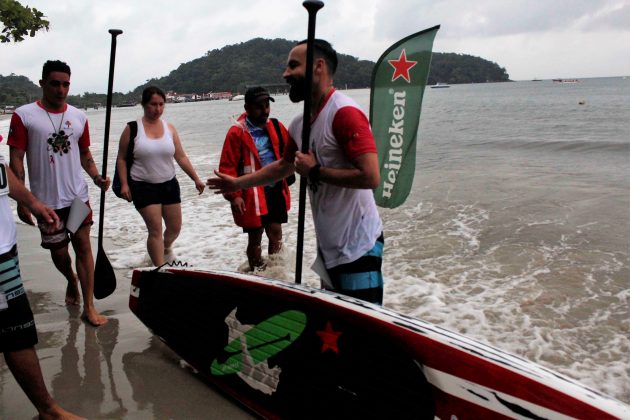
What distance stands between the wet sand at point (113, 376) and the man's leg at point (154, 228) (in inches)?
22.0

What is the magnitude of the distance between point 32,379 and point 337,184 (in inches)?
69.1

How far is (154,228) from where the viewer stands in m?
4.73

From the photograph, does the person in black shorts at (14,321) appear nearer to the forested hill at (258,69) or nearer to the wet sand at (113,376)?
the wet sand at (113,376)

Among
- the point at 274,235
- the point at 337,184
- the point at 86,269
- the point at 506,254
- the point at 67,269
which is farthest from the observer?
the point at 506,254

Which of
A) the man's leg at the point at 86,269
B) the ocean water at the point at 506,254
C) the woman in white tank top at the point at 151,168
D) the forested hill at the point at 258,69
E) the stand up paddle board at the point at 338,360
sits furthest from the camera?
the forested hill at the point at 258,69

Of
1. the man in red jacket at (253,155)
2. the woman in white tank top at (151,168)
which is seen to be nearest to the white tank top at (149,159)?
the woman in white tank top at (151,168)

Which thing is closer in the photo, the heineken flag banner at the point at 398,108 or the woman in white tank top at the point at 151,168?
the heineken flag banner at the point at 398,108

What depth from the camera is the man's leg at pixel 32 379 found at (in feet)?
8.13

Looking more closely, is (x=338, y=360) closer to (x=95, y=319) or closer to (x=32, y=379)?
(x=32, y=379)

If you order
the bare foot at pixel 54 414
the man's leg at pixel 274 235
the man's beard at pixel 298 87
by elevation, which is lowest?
the bare foot at pixel 54 414

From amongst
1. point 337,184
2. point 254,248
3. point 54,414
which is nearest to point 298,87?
point 337,184

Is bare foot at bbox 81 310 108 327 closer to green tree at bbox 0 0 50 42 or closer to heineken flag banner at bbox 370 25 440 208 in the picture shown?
heineken flag banner at bbox 370 25 440 208

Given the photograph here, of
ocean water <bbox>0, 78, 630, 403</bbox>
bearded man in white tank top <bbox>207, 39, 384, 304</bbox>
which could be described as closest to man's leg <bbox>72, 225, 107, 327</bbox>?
ocean water <bbox>0, 78, 630, 403</bbox>

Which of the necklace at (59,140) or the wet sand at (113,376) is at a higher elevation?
the necklace at (59,140)
